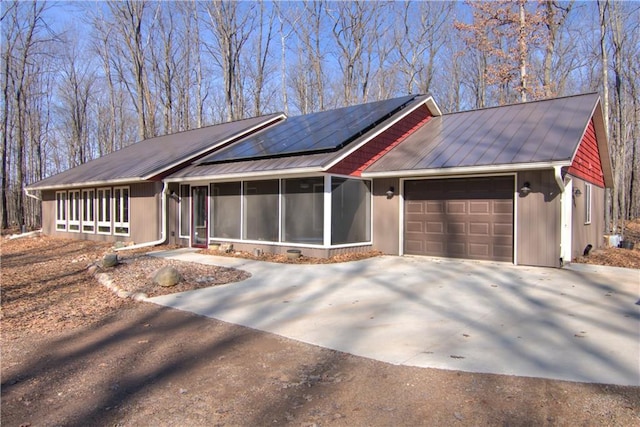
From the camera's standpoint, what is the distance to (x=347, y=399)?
131 inches

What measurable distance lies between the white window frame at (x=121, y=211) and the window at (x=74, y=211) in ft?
10.5

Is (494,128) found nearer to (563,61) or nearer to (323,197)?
(323,197)

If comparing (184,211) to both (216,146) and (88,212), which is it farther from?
(88,212)

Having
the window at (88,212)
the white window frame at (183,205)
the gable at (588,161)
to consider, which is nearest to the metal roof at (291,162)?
the white window frame at (183,205)

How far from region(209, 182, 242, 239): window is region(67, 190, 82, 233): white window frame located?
8.25 meters

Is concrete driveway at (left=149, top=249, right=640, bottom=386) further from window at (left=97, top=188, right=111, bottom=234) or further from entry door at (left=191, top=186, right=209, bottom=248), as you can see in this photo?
window at (left=97, top=188, right=111, bottom=234)

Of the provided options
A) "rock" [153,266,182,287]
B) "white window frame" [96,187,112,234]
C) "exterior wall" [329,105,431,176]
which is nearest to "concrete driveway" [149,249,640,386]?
"rock" [153,266,182,287]

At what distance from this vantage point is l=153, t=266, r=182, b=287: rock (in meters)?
7.73

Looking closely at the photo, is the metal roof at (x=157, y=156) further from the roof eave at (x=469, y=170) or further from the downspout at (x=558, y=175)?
the downspout at (x=558, y=175)

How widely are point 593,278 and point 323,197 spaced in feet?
19.7

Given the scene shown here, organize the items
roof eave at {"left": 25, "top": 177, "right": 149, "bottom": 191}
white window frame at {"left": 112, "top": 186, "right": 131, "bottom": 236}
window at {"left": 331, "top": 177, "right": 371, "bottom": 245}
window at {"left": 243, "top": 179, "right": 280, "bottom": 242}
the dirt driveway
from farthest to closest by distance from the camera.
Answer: white window frame at {"left": 112, "top": 186, "right": 131, "bottom": 236} < roof eave at {"left": 25, "top": 177, "right": 149, "bottom": 191} < window at {"left": 243, "top": 179, "right": 280, "bottom": 242} < window at {"left": 331, "top": 177, "right": 371, "bottom": 245} < the dirt driveway

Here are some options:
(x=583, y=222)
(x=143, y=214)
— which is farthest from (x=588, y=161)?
(x=143, y=214)

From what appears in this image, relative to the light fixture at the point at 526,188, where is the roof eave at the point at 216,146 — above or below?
above

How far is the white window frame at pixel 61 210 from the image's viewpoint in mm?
19328
